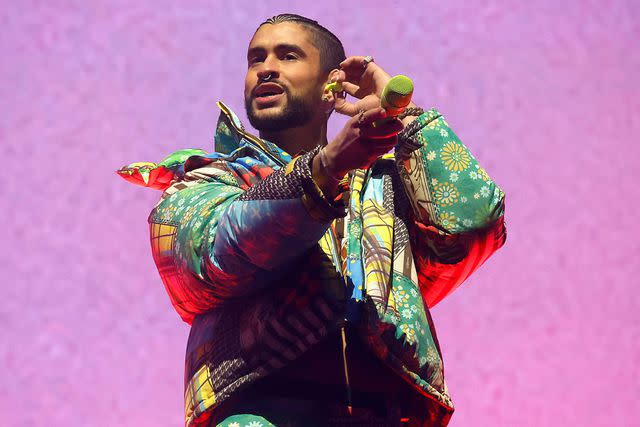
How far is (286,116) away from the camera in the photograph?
197 centimetres

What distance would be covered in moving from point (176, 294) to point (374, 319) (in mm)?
306

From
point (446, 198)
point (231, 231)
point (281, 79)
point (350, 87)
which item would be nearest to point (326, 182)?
point (231, 231)

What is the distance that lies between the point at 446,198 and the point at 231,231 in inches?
15.5

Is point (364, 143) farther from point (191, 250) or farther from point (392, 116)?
point (191, 250)

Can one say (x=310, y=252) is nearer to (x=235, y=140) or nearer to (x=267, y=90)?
(x=235, y=140)

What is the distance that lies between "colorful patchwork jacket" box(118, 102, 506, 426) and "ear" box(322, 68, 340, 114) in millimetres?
147

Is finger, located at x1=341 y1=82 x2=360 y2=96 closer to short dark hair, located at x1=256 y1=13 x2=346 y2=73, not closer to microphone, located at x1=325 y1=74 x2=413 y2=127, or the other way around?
short dark hair, located at x1=256 y1=13 x2=346 y2=73

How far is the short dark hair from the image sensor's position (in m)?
2.09

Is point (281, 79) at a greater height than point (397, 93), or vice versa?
point (281, 79)

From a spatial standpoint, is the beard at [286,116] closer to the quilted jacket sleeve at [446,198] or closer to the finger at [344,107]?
the finger at [344,107]

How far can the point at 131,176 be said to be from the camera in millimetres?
1888

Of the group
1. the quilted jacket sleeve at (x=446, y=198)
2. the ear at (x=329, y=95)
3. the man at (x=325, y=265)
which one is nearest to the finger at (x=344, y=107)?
the ear at (x=329, y=95)

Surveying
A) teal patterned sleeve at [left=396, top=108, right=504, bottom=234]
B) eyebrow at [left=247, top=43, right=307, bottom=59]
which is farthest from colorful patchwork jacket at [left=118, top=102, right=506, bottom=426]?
eyebrow at [left=247, top=43, right=307, bottom=59]

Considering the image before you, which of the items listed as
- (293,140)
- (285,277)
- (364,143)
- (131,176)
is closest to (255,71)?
(293,140)
